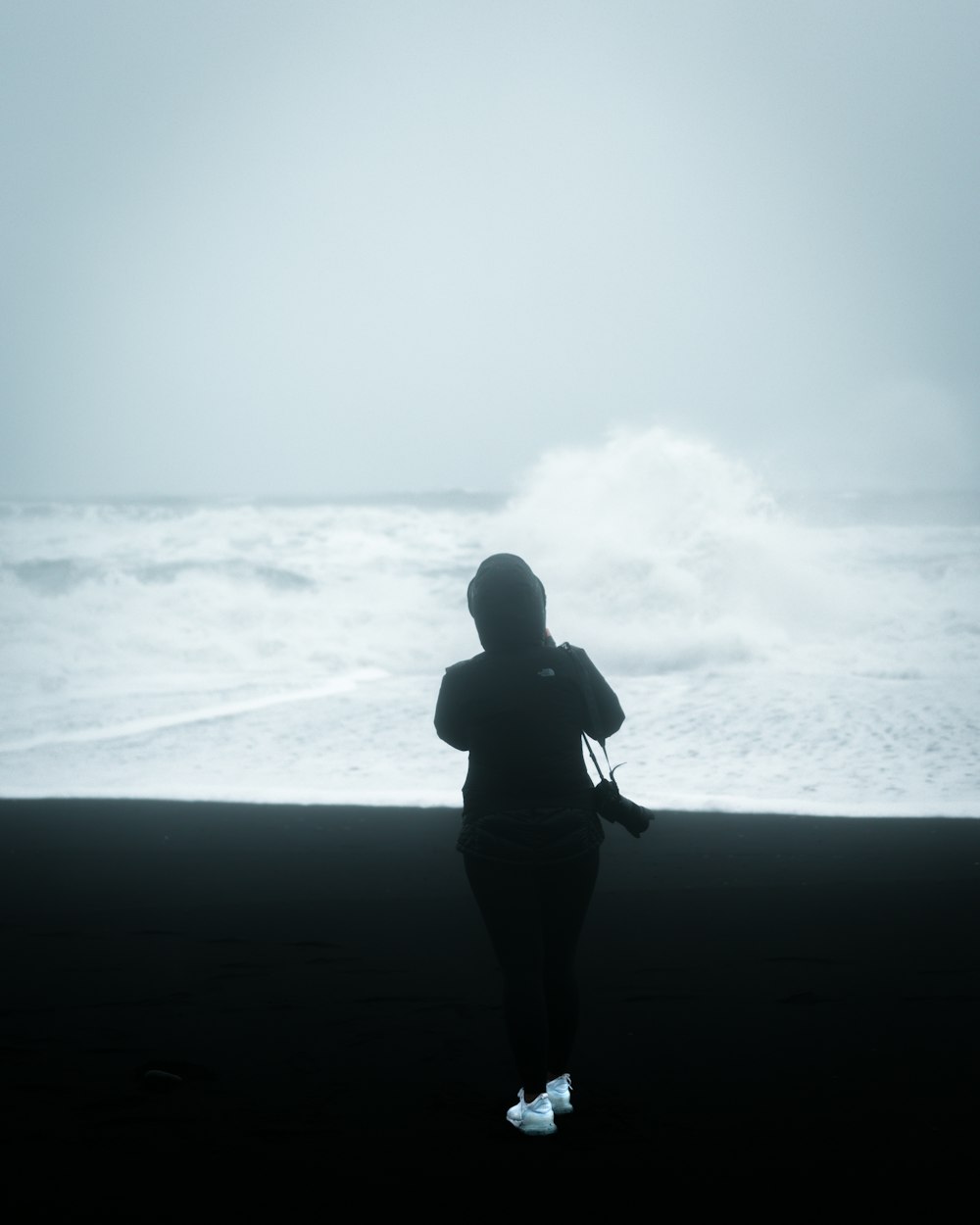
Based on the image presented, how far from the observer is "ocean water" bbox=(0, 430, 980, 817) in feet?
31.9

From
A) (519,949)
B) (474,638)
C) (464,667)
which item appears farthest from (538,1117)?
(474,638)

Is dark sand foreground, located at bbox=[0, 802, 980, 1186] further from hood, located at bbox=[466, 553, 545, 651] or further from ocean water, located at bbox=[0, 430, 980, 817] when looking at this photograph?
ocean water, located at bbox=[0, 430, 980, 817]

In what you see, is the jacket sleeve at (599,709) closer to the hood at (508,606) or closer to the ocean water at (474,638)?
the hood at (508,606)

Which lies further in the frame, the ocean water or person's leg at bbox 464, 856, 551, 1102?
the ocean water

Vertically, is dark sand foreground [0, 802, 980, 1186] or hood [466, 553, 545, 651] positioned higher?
hood [466, 553, 545, 651]

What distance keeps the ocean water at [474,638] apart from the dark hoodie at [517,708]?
5.08 m

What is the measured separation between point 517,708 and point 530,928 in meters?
0.51

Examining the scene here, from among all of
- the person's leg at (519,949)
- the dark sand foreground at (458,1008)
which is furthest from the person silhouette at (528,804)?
the dark sand foreground at (458,1008)

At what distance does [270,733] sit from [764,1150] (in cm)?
894

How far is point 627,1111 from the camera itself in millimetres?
3320

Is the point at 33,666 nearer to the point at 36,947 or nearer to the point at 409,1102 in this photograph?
the point at 36,947

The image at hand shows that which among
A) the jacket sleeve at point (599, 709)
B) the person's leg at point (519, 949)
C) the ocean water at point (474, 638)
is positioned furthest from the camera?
the ocean water at point (474, 638)

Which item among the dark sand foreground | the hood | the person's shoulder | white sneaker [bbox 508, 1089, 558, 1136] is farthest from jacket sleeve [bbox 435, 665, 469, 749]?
the dark sand foreground

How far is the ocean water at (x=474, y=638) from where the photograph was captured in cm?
973
